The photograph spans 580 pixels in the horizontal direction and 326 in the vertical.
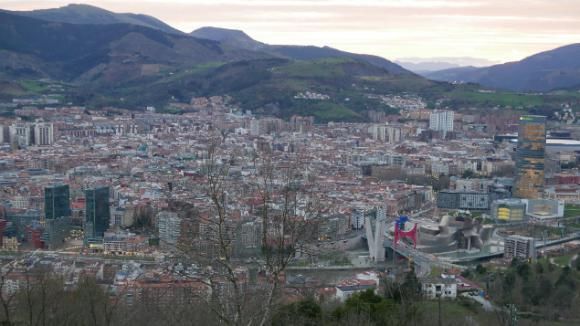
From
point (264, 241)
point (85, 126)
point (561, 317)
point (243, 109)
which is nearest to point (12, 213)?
point (561, 317)

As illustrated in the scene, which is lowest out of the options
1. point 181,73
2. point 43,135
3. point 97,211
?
point 97,211

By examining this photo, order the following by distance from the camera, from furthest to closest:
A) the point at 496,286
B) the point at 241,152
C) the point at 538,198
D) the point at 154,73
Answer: the point at 154,73 → the point at 241,152 → the point at 538,198 → the point at 496,286

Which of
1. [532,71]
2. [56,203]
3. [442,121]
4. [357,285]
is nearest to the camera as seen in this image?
[357,285]

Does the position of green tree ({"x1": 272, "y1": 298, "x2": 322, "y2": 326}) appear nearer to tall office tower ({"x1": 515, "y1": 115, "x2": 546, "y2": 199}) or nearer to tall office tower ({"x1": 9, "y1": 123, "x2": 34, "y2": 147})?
tall office tower ({"x1": 515, "y1": 115, "x2": 546, "y2": 199})

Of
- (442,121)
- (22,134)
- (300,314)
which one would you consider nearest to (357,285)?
(300,314)

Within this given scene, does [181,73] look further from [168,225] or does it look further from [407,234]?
[168,225]

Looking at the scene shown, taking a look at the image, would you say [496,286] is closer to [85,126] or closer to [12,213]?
[12,213]
